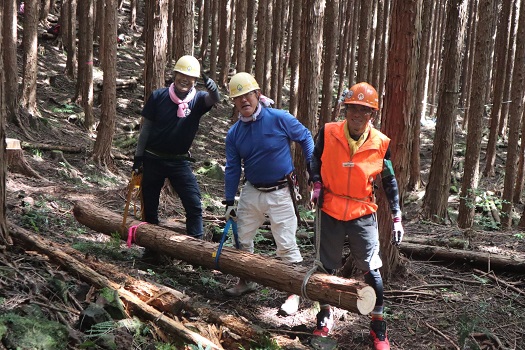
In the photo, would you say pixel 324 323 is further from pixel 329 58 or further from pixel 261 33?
pixel 261 33

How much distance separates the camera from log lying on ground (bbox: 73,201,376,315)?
12.7 feet

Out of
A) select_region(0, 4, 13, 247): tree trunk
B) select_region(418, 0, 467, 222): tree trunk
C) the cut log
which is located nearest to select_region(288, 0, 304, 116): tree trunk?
select_region(418, 0, 467, 222): tree trunk

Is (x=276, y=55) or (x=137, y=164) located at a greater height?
(x=276, y=55)

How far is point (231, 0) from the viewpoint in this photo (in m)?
26.1

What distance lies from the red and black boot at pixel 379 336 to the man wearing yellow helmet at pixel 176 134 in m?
2.44

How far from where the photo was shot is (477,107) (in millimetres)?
9414

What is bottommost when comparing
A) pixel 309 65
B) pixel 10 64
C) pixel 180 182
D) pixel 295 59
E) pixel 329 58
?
pixel 180 182

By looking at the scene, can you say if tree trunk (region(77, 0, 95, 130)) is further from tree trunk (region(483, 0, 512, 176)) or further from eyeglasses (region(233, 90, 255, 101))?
eyeglasses (region(233, 90, 255, 101))

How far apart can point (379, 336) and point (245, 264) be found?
4.44 feet

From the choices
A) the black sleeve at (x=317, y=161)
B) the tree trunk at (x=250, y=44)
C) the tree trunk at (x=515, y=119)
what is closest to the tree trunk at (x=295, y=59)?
the tree trunk at (x=250, y=44)

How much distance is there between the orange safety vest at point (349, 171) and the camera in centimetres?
414

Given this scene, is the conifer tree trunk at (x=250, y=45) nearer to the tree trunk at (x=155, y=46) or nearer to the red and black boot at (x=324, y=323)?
the tree trunk at (x=155, y=46)

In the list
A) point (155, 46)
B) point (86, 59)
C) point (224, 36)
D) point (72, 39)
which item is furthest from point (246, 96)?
point (224, 36)

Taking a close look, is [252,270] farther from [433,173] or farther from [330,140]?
[433,173]
